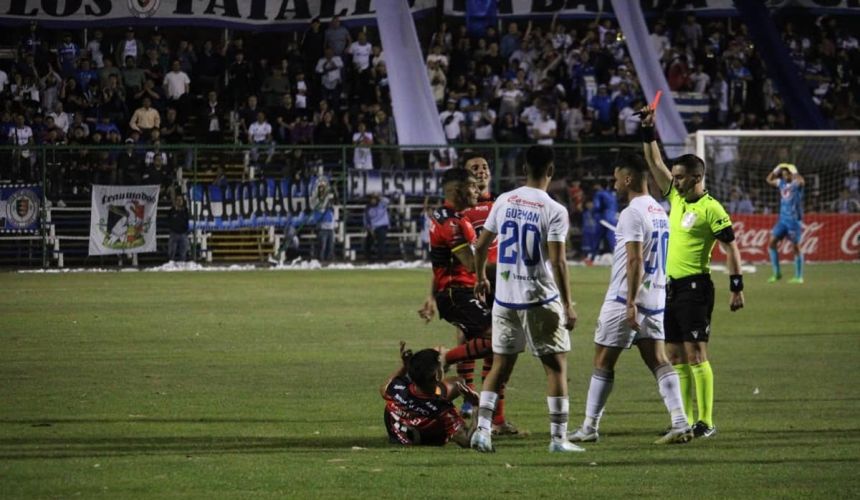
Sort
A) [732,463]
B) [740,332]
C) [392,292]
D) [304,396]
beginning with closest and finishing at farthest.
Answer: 1. [732,463]
2. [304,396]
3. [740,332]
4. [392,292]

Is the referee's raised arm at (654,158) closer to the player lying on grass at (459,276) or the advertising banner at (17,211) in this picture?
the player lying on grass at (459,276)

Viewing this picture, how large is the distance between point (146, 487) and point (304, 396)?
16.0 feet

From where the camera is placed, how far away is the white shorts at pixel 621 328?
10.5 metres

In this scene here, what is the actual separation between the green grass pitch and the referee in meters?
0.51

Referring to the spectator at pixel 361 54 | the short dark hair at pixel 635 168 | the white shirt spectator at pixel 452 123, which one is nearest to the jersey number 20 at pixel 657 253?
the short dark hair at pixel 635 168

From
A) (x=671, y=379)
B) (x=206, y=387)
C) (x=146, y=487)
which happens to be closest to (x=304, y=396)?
(x=206, y=387)

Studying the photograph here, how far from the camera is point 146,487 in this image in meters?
8.59

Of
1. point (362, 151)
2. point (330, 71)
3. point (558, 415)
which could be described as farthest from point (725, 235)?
point (330, 71)

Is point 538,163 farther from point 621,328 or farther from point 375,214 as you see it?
point 375,214

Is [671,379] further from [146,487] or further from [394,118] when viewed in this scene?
[394,118]

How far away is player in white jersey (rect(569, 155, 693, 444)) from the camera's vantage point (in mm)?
10461

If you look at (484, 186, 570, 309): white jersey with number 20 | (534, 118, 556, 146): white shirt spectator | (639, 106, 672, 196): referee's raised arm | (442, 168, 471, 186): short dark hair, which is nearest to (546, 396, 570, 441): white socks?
(484, 186, 570, 309): white jersey with number 20

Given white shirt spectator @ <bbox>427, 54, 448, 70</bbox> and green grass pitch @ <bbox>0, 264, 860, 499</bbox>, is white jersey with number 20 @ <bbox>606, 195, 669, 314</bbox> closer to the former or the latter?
green grass pitch @ <bbox>0, 264, 860, 499</bbox>

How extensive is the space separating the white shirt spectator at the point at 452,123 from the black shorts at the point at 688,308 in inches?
1048
